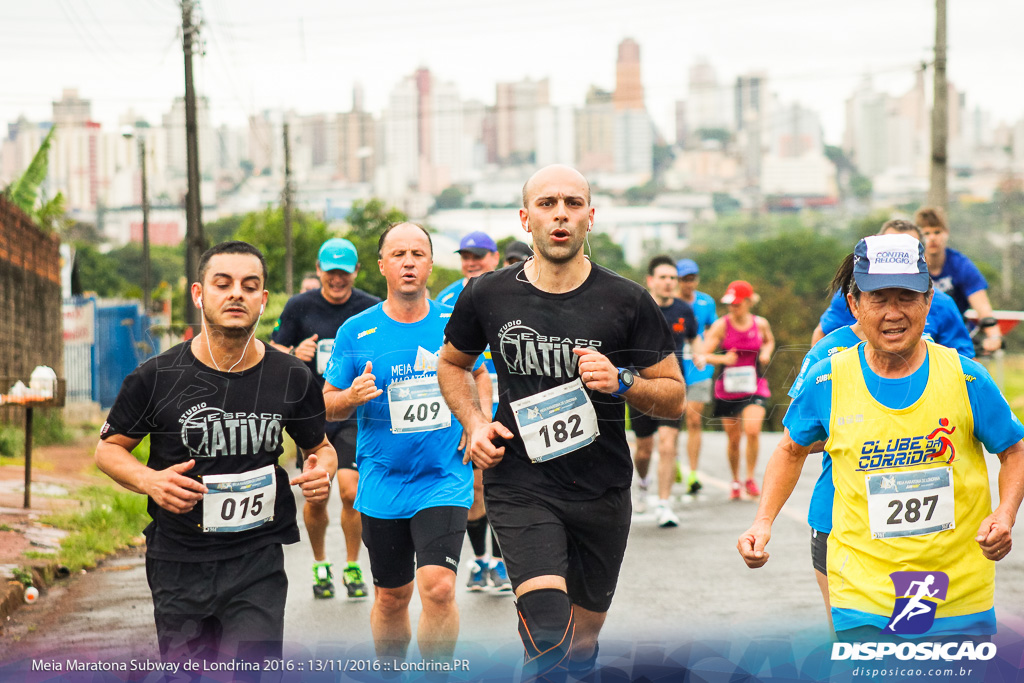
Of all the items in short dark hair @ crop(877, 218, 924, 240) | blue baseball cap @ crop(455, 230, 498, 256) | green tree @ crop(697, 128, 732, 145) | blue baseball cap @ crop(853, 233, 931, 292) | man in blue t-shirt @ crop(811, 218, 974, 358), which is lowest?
man in blue t-shirt @ crop(811, 218, 974, 358)

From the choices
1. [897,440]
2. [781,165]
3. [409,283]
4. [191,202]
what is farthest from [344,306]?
[781,165]

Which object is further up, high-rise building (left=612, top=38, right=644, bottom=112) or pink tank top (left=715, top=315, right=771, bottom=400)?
high-rise building (left=612, top=38, right=644, bottom=112)

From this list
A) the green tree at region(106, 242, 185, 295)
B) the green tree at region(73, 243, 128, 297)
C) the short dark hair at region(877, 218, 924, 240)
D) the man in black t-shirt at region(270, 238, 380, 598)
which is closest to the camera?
the short dark hair at region(877, 218, 924, 240)

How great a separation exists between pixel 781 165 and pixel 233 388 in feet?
580

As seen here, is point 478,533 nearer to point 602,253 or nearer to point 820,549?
point 602,253

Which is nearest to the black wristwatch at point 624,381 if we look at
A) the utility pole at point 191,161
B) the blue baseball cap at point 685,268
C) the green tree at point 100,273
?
the blue baseball cap at point 685,268

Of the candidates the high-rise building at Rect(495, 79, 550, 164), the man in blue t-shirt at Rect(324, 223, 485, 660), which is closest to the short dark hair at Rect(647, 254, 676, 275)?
the man in blue t-shirt at Rect(324, 223, 485, 660)

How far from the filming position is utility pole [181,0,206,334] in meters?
19.4

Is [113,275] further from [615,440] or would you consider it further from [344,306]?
[615,440]

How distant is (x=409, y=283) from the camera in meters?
5.94

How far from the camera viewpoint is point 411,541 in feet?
18.9

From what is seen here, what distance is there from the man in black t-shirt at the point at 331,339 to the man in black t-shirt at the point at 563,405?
10.7 feet

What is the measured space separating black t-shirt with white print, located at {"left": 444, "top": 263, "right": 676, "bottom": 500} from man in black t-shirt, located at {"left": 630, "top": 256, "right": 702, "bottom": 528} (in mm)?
5626

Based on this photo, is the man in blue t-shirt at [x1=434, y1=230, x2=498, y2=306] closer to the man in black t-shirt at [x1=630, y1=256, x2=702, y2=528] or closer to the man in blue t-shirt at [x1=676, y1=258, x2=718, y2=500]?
the man in black t-shirt at [x1=630, y1=256, x2=702, y2=528]
